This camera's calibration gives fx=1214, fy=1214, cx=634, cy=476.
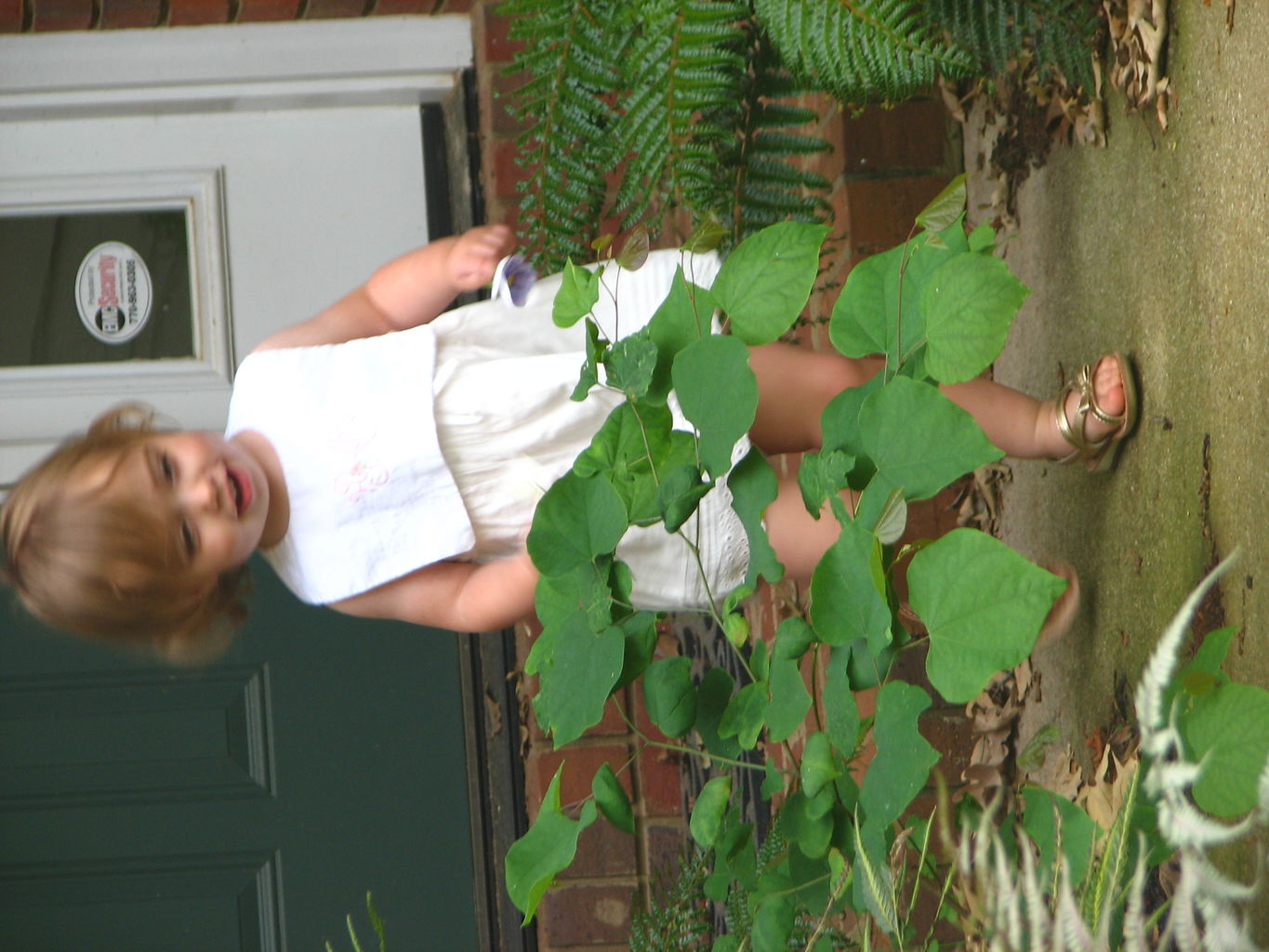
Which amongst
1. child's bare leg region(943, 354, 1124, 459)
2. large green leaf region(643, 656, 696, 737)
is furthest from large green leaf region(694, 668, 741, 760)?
child's bare leg region(943, 354, 1124, 459)

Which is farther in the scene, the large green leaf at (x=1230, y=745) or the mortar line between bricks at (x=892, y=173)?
the mortar line between bricks at (x=892, y=173)

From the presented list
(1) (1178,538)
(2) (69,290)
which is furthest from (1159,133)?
(2) (69,290)

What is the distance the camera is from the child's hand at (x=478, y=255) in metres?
1.53

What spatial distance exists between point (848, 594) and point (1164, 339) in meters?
0.71

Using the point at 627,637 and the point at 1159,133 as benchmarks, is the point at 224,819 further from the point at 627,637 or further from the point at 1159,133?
the point at 1159,133

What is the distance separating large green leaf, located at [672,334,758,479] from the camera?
0.85 metres

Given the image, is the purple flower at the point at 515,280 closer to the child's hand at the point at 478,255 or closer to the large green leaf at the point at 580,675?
the child's hand at the point at 478,255

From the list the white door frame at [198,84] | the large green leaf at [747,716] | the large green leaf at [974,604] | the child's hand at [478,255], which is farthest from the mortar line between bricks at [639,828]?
the large green leaf at [974,604]

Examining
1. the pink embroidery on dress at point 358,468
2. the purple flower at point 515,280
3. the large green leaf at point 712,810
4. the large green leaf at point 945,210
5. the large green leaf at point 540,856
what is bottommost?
the large green leaf at point 540,856

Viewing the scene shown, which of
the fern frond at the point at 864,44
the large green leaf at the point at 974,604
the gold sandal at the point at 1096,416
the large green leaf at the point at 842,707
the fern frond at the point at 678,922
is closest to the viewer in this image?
the large green leaf at the point at 974,604

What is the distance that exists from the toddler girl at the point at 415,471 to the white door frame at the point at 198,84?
844 mm

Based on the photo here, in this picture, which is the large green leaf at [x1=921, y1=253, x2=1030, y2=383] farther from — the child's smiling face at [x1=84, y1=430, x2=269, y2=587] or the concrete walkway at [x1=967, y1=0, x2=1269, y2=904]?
the child's smiling face at [x1=84, y1=430, x2=269, y2=587]

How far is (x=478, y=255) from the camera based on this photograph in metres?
1.53

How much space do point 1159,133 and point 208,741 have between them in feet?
6.90
